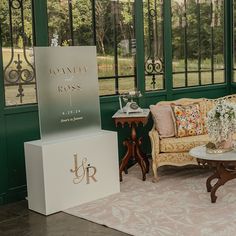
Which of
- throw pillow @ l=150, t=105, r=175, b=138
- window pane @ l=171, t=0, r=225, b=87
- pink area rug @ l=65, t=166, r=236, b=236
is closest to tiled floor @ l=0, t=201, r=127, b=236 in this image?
pink area rug @ l=65, t=166, r=236, b=236

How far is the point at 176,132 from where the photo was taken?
5426 mm

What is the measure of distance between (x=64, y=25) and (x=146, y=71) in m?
1.46

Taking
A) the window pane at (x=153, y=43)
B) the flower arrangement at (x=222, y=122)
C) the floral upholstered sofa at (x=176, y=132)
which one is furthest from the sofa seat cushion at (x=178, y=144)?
the window pane at (x=153, y=43)

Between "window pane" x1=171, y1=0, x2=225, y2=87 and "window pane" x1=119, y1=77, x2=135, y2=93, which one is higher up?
"window pane" x1=171, y1=0, x2=225, y2=87

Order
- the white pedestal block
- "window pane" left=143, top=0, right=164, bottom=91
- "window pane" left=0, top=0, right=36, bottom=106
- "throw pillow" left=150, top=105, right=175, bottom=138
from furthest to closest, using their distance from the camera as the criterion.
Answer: "window pane" left=143, top=0, right=164, bottom=91
"throw pillow" left=150, top=105, right=175, bottom=138
"window pane" left=0, top=0, right=36, bottom=106
the white pedestal block

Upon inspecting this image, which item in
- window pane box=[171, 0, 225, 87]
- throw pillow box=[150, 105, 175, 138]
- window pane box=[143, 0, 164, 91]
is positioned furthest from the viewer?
window pane box=[171, 0, 225, 87]

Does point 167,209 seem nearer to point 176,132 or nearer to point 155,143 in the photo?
point 155,143

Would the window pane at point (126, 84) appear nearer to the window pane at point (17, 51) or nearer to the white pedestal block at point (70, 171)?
the white pedestal block at point (70, 171)

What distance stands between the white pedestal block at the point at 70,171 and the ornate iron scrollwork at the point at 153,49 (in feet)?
5.51

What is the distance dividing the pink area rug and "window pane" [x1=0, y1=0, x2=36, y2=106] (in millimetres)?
1338

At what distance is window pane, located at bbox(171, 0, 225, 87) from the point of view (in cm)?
652

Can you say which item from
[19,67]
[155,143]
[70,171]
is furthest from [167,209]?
[19,67]

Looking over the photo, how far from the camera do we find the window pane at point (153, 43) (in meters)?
6.12

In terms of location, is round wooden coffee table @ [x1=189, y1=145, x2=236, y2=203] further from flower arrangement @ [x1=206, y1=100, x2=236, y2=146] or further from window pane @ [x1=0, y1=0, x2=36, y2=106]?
window pane @ [x1=0, y1=0, x2=36, y2=106]
